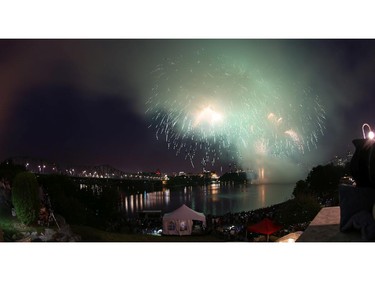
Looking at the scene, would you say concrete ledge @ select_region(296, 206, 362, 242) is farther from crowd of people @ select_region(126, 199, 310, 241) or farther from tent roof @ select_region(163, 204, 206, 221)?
tent roof @ select_region(163, 204, 206, 221)

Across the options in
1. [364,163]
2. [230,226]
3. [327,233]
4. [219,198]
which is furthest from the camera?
[219,198]

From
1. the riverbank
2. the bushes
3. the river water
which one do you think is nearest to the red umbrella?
the riverbank

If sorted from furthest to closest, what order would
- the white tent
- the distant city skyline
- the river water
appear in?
the river water
the white tent
the distant city skyline

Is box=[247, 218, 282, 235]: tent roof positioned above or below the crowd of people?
above

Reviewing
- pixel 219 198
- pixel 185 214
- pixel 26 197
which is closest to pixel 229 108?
pixel 185 214

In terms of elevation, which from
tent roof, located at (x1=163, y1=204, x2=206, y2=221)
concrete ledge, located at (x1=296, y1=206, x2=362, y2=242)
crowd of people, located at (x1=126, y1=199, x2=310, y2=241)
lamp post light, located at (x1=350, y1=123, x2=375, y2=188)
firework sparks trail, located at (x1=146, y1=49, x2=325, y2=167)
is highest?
firework sparks trail, located at (x1=146, y1=49, x2=325, y2=167)

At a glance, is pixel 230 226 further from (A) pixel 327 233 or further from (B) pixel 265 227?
(A) pixel 327 233

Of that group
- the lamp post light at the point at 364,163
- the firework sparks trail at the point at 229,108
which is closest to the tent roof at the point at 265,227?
the firework sparks trail at the point at 229,108

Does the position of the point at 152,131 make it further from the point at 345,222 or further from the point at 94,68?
the point at 345,222
